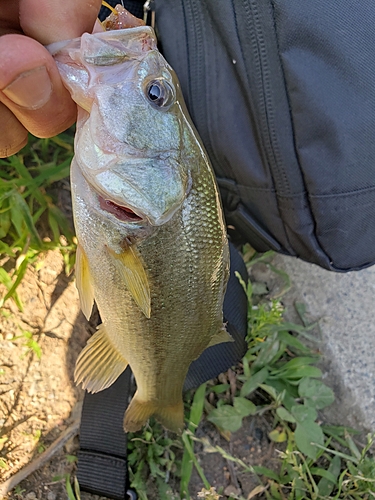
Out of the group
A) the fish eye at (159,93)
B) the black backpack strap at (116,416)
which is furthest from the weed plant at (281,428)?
the fish eye at (159,93)

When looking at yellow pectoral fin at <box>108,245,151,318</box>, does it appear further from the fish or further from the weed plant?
the weed plant

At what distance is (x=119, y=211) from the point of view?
1180mm

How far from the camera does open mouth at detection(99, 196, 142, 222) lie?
1169 millimetres

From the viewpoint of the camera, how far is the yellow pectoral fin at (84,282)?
1.31 meters

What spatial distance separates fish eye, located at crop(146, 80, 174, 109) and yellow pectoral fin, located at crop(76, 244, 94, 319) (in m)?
0.47

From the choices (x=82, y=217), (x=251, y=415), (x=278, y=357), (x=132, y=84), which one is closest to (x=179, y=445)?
(x=251, y=415)

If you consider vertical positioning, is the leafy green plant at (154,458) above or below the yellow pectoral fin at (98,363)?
below

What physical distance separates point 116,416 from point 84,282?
2.72ft

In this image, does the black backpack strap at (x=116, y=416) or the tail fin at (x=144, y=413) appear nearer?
the tail fin at (x=144, y=413)

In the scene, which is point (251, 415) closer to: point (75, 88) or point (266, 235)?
point (266, 235)

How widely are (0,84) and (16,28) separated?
334mm

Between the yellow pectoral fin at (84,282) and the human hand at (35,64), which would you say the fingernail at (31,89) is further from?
the yellow pectoral fin at (84,282)

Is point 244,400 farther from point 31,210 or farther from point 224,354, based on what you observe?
point 31,210

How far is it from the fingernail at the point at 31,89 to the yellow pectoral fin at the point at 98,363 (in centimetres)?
73
